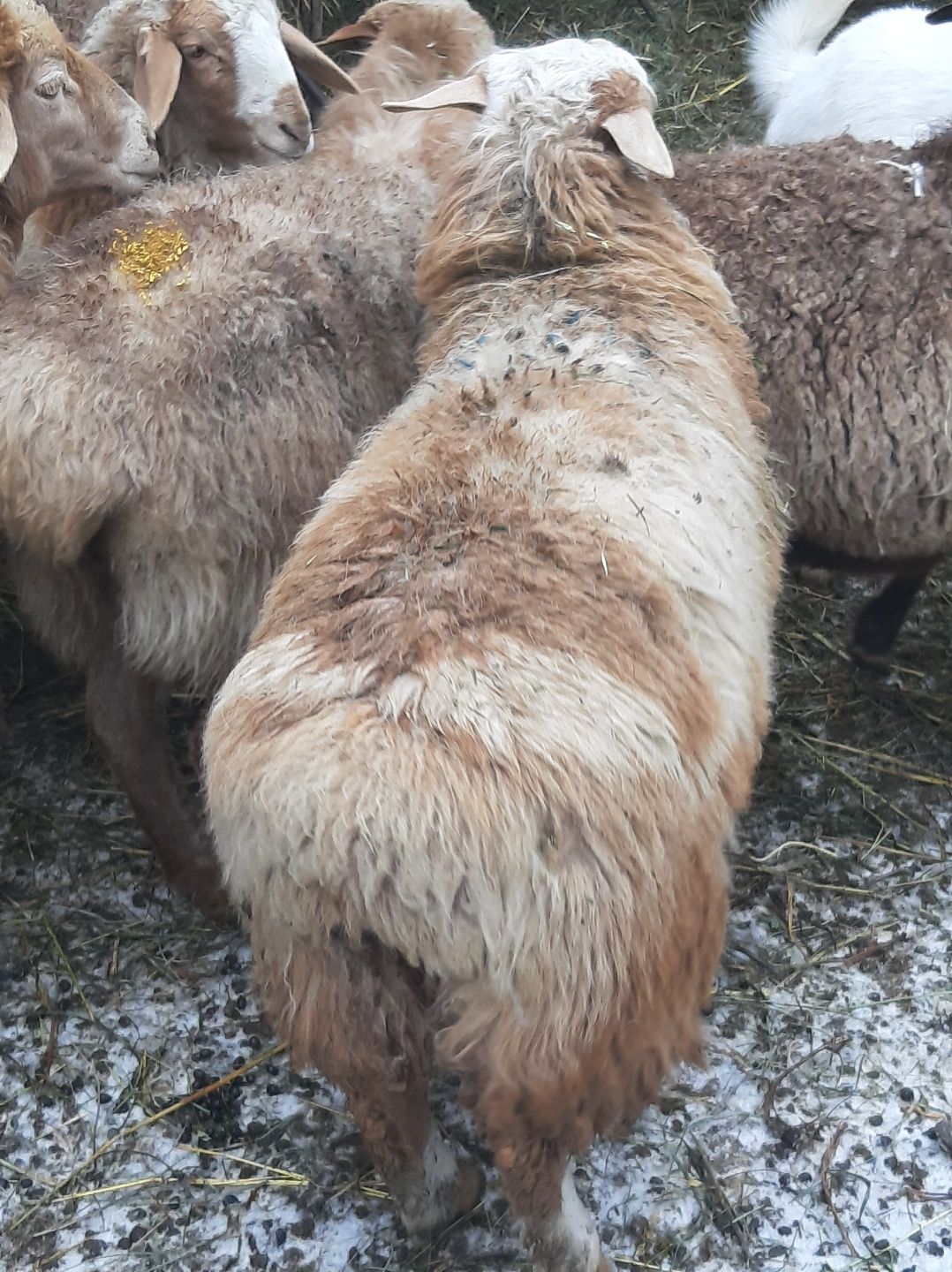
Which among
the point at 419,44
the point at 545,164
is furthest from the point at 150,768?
the point at 419,44

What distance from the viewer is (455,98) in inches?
98.3

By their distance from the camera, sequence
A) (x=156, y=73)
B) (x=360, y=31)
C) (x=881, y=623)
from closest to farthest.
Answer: (x=156, y=73) → (x=881, y=623) → (x=360, y=31)

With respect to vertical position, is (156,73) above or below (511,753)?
above

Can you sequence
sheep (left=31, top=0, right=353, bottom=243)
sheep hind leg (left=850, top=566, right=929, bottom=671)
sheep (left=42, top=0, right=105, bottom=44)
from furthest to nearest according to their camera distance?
sheep (left=42, top=0, right=105, bottom=44)
sheep hind leg (left=850, top=566, right=929, bottom=671)
sheep (left=31, top=0, right=353, bottom=243)

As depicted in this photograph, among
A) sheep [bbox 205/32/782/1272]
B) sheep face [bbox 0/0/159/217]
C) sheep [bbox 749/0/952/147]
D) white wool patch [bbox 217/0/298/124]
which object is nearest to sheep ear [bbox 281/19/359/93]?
white wool patch [bbox 217/0/298/124]

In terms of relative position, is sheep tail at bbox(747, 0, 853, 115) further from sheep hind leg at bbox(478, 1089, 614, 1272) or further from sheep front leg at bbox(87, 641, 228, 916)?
sheep hind leg at bbox(478, 1089, 614, 1272)

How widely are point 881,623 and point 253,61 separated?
7.47ft

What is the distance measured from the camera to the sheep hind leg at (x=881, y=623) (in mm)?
3180

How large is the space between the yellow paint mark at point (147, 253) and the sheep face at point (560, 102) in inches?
22.1

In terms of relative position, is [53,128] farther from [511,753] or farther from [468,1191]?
[468,1191]

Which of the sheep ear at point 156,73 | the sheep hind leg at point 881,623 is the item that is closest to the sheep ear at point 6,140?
the sheep ear at point 156,73

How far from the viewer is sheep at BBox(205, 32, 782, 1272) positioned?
1427mm

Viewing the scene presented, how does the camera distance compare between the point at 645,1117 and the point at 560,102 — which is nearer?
the point at 645,1117

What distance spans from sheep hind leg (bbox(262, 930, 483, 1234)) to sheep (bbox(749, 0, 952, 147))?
2.38m
